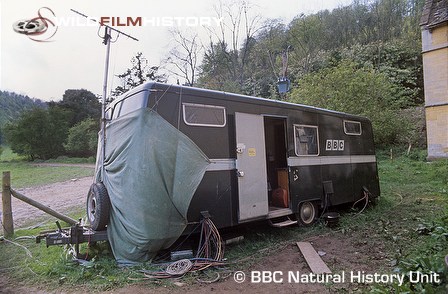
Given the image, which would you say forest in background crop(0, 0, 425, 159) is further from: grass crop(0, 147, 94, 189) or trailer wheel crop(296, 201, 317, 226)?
trailer wheel crop(296, 201, 317, 226)

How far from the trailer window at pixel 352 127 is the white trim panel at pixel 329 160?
618mm

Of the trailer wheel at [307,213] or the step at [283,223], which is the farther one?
the trailer wheel at [307,213]

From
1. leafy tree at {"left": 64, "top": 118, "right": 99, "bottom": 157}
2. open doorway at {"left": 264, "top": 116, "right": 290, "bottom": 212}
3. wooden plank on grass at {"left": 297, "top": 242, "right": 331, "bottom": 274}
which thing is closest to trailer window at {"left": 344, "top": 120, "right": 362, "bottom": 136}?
open doorway at {"left": 264, "top": 116, "right": 290, "bottom": 212}

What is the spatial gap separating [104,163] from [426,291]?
4382mm

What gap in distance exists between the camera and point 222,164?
4672mm

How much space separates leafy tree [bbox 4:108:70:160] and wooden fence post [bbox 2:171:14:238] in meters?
2.61

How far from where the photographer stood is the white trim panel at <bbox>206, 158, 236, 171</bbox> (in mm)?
4531

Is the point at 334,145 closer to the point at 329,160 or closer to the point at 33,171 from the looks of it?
the point at 329,160

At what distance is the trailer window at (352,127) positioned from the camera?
7.48 metres

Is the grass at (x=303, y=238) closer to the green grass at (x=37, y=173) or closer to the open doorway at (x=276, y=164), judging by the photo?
the open doorway at (x=276, y=164)

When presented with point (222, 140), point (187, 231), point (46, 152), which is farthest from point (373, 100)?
point (46, 152)

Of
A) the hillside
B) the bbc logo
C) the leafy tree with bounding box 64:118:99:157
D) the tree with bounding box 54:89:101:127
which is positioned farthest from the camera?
the tree with bounding box 54:89:101:127

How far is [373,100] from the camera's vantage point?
14.8 metres

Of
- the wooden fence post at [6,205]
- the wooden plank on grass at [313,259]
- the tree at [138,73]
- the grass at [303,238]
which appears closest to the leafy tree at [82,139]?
the tree at [138,73]
